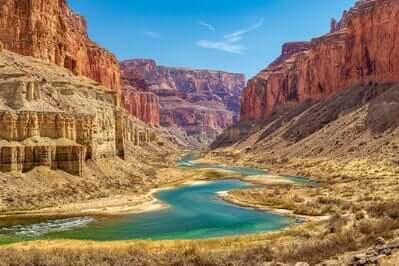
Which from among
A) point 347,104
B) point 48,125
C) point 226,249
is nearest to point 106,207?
point 48,125

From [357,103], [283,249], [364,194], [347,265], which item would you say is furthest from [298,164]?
[347,265]

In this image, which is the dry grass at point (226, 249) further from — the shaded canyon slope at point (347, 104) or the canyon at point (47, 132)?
the shaded canyon slope at point (347, 104)

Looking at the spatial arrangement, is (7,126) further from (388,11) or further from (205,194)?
(388,11)

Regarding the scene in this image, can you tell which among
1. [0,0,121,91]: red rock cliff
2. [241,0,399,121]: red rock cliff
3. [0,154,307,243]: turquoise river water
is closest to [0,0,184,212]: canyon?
[0,0,121,91]: red rock cliff

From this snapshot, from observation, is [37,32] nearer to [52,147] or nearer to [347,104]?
[52,147]

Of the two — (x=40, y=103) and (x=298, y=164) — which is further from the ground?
(x=40, y=103)

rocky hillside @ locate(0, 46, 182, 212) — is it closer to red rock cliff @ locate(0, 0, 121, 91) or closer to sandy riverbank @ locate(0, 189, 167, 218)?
sandy riverbank @ locate(0, 189, 167, 218)
